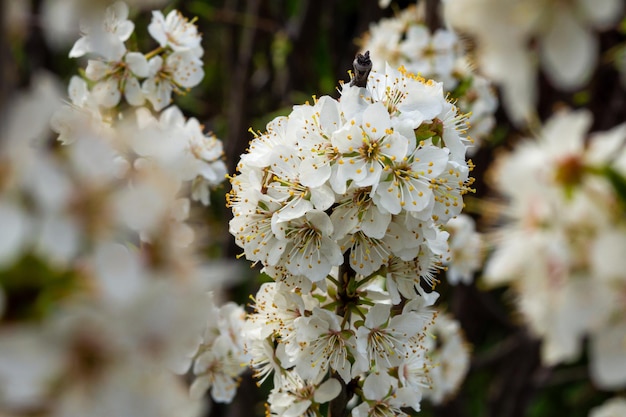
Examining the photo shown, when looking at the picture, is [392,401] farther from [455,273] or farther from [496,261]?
[455,273]

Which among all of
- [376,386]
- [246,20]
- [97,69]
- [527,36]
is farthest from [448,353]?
[527,36]

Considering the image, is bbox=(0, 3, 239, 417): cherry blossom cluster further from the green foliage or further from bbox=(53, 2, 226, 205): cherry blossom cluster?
bbox=(53, 2, 226, 205): cherry blossom cluster

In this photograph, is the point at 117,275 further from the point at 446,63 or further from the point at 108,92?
the point at 446,63

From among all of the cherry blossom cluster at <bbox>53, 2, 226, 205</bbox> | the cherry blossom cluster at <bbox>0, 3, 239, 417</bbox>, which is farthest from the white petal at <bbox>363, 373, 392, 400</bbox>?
the cherry blossom cluster at <bbox>0, 3, 239, 417</bbox>

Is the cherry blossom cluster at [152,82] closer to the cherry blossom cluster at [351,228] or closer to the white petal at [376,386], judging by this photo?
the cherry blossom cluster at [351,228]

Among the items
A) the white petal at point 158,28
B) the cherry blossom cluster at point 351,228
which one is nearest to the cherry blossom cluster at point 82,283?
the cherry blossom cluster at point 351,228

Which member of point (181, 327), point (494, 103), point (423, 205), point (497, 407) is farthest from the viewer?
point (497, 407)

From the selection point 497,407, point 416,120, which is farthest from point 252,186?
point 497,407
